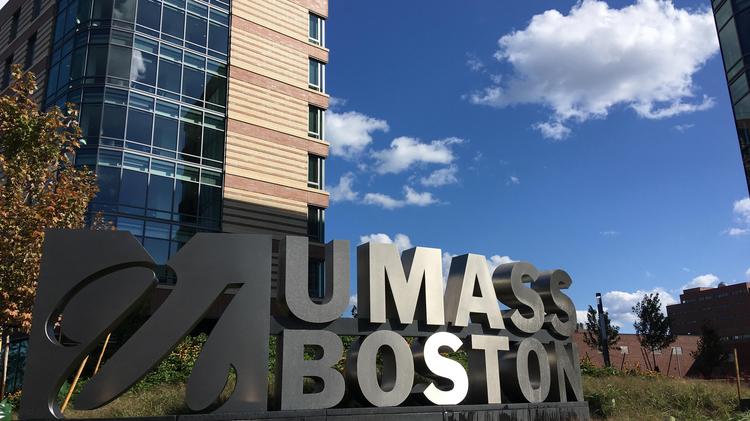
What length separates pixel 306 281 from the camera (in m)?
11.8

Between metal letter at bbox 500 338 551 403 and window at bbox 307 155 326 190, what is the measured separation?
20.9 metres

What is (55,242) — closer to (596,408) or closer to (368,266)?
(368,266)

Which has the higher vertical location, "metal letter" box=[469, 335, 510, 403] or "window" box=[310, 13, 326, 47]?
"window" box=[310, 13, 326, 47]

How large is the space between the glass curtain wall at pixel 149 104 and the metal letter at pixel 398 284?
17.9 meters

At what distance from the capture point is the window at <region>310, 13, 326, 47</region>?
3678 cm

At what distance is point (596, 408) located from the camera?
17203 millimetres

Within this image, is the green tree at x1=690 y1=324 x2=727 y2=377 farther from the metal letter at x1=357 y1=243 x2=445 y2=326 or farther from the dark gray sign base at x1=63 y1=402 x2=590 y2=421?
the metal letter at x1=357 y1=243 x2=445 y2=326

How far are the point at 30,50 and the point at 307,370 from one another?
31.3 meters

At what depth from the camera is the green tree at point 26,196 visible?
15523mm

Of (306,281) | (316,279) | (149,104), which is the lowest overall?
(306,281)

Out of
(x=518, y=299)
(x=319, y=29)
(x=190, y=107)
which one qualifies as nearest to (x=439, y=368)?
(x=518, y=299)

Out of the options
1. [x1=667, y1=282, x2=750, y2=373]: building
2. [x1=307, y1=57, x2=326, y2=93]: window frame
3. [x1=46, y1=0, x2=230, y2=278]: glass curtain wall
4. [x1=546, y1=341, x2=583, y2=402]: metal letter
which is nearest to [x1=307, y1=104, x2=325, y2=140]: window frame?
[x1=307, y1=57, x2=326, y2=93]: window frame

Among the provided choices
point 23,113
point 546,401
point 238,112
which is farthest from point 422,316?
point 238,112

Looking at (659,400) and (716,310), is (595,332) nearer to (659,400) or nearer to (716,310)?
(659,400)
